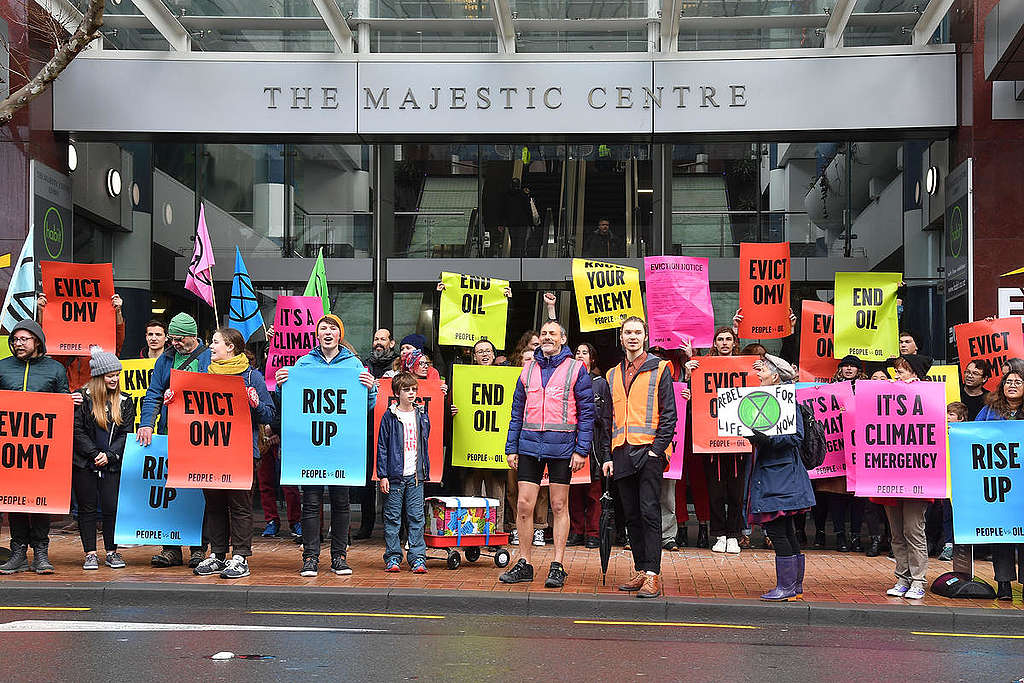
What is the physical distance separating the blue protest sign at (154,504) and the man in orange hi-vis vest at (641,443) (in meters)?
3.62

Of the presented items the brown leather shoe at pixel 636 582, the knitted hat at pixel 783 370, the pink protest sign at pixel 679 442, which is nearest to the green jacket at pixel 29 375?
the brown leather shoe at pixel 636 582

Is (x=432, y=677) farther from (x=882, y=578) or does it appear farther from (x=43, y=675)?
(x=882, y=578)

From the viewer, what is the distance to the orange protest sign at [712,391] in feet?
40.2

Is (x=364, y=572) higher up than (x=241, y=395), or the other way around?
(x=241, y=395)

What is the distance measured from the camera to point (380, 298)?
16.4 m

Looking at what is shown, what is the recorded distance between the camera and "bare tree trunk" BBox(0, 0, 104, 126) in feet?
38.0

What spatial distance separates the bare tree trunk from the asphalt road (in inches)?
203

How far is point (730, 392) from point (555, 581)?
2.02 m

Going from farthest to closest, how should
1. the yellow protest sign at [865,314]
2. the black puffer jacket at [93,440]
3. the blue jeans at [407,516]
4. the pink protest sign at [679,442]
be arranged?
the yellow protest sign at [865,314]
the pink protest sign at [679,442]
the blue jeans at [407,516]
the black puffer jacket at [93,440]

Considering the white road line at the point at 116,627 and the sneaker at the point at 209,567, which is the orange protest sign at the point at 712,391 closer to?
the sneaker at the point at 209,567

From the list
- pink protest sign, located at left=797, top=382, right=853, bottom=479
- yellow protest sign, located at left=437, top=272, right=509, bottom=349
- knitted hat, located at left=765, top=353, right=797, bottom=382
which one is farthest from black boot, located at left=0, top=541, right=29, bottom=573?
pink protest sign, located at left=797, top=382, right=853, bottom=479

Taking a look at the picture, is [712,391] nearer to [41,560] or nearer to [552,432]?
[552,432]

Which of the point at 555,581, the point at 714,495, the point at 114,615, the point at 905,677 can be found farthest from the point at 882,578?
the point at 114,615

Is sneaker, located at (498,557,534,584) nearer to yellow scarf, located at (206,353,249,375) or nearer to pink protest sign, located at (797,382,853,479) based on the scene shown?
yellow scarf, located at (206,353,249,375)
